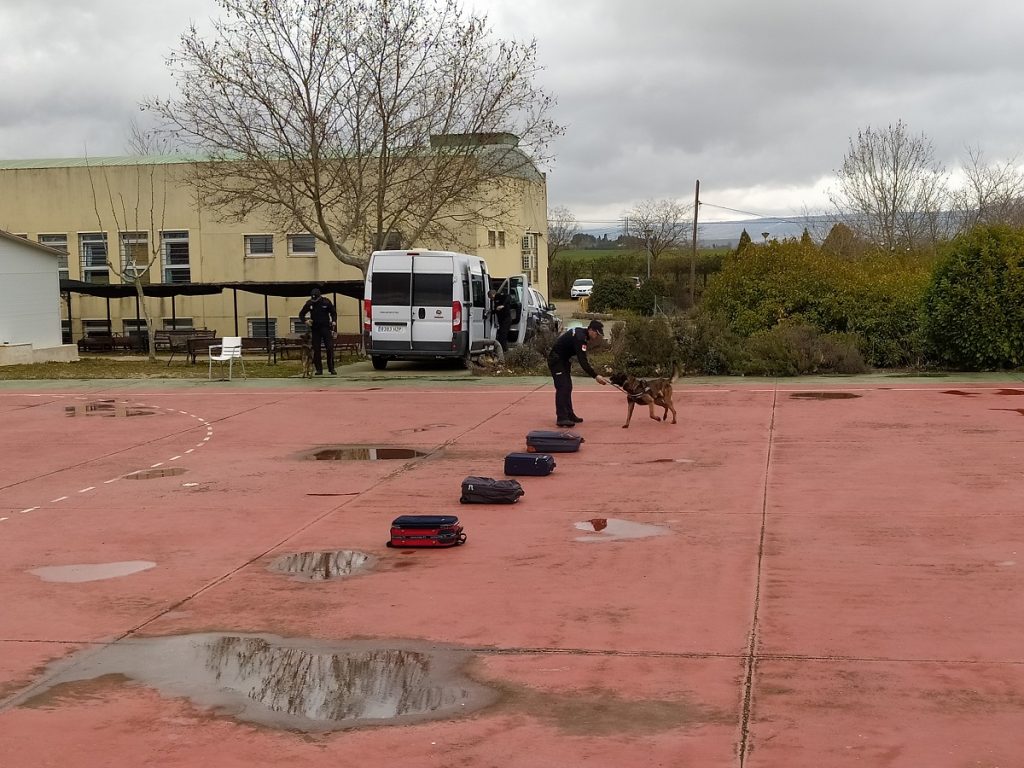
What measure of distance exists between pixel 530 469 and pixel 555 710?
6903 millimetres

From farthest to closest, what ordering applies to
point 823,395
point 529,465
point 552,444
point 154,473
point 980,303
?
point 980,303
point 823,395
point 552,444
point 154,473
point 529,465

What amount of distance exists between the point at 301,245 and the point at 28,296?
10.1 meters

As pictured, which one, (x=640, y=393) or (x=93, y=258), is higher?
(x=93, y=258)

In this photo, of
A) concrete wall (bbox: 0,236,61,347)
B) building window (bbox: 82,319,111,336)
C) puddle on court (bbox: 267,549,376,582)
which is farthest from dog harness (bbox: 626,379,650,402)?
building window (bbox: 82,319,111,336)

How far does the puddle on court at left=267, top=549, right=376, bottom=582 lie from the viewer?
351 inches

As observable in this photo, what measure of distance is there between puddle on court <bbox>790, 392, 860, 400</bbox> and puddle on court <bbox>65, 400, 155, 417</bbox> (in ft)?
36.3

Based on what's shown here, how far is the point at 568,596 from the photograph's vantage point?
8.11 m

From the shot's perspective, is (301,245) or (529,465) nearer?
(529,465)

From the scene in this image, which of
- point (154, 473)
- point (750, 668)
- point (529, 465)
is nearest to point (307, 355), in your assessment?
point (154, 473)

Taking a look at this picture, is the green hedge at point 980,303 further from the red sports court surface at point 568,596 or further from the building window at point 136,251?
the building window at point 136,251

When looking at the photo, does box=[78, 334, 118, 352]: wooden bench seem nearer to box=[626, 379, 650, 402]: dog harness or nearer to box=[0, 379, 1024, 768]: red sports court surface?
box=[0, 379, 1024, 768]: red sports court surface

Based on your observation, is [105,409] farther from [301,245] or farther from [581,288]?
[581,288]

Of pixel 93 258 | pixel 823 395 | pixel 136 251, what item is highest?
pixel 136 251

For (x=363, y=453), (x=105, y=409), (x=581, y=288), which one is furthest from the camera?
(x=581, y=288)
